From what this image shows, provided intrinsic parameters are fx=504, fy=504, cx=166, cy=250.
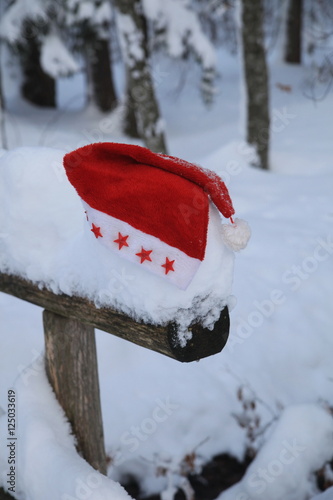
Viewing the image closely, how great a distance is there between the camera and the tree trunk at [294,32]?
13.1 metres

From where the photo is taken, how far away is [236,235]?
1.56 meters

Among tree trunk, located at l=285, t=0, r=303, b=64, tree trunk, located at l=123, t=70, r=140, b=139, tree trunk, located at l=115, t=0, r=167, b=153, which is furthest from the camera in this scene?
tree trunk, located at l=285, t=0, r=303, b=64

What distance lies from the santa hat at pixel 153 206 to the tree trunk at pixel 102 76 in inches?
388

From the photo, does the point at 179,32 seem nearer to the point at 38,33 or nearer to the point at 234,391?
the point at 38,33

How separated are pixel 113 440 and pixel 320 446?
1.40m

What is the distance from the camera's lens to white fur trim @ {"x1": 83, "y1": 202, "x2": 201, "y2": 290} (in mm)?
1555

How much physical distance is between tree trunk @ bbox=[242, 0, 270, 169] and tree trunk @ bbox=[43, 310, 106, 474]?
528 centimetres

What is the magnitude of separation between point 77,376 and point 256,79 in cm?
560

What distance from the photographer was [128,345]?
366cm

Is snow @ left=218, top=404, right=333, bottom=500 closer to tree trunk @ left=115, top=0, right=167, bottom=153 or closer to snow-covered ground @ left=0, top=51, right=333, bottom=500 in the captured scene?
snow-covered ground @ left=0, top=51, right=333, bottom=500

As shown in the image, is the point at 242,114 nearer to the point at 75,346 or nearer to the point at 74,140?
the point at 74,140

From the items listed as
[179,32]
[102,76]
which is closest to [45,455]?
[179,32]

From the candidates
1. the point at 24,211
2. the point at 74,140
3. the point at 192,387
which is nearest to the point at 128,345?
the point at 192,387

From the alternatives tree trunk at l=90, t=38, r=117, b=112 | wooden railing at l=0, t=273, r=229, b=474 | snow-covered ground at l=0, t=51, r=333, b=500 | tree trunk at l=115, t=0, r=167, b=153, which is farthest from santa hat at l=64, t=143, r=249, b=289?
tree trunk at l=90, t=38, r=117, b=112
